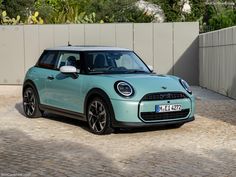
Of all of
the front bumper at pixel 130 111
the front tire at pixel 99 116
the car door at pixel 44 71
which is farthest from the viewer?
the car door at pixel 44 71

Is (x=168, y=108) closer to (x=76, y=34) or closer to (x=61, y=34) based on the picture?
(x=76, y=34)

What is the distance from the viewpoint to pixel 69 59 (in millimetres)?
10125

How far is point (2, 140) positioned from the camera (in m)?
8.56

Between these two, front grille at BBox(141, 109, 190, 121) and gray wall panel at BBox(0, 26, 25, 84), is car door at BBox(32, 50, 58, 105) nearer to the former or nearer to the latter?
front grille at BBox(141, 109, 190, 121)

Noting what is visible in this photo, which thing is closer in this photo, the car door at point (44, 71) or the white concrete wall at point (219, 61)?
the car door at point (44, 71)

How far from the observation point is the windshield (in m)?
9.63

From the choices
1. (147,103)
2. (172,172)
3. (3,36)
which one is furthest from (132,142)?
(3,36)

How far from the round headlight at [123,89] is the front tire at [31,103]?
2.72 metres

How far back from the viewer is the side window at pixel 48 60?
Result: 10.6m

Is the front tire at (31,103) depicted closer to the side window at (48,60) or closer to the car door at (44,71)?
the car door at (44,71)

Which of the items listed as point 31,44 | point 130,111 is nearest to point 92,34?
point 31,44

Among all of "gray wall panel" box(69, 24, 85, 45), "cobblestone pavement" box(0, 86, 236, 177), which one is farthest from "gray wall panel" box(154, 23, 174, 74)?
"cobblestone pavement" box(0, 86, 236, 177)

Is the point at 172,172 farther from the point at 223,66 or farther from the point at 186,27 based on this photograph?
the point at 186,27

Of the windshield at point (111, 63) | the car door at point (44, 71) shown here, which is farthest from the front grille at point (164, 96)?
the car door at point (44, 71)
